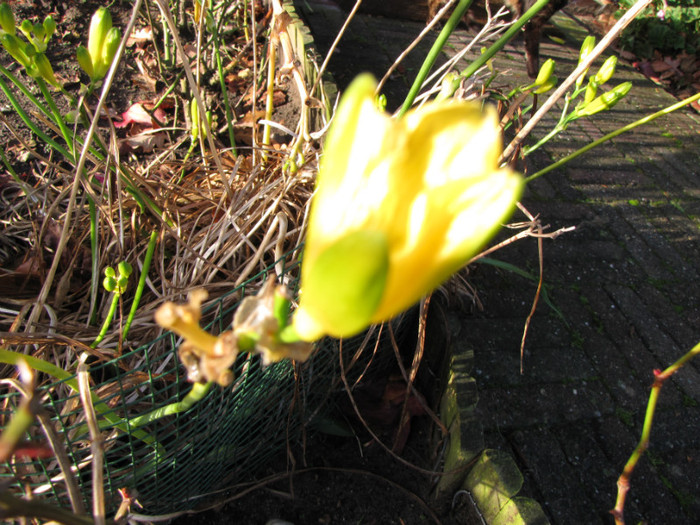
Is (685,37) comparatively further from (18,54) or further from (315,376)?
(18,54)

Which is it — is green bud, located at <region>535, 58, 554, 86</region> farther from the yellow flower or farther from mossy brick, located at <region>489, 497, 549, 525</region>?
mossy brick, located at <region>489, 497, 549, 525</region>

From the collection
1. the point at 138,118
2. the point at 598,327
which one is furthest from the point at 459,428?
the point at 138,118

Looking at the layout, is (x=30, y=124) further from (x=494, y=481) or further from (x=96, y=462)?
(x=494, y=481)

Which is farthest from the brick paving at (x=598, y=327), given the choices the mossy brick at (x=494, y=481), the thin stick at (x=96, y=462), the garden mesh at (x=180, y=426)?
the thin stick at (x=96, y=462)

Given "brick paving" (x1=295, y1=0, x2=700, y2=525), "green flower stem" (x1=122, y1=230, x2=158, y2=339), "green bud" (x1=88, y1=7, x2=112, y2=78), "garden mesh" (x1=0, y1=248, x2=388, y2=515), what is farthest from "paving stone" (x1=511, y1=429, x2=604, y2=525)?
"green bud" (x1=88, y1=7, x2=112, y2=78)

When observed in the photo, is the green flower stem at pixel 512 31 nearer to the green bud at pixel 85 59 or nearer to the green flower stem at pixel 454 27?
the green flower stem at pixel 454 27

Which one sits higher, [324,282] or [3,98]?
[324,282]

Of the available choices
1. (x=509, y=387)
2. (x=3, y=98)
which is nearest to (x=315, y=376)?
(x=509, y=387)
